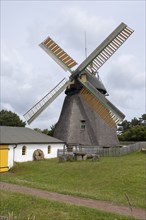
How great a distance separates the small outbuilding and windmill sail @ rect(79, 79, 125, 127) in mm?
5725

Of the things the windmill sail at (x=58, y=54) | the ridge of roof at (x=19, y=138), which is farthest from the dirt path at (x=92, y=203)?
the windmill sail at (x=58, y=54)

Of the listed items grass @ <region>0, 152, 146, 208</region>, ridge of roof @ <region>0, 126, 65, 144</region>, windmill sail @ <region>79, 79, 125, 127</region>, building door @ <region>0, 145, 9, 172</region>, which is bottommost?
grass @ <region>0, 152, 146, 208</region>

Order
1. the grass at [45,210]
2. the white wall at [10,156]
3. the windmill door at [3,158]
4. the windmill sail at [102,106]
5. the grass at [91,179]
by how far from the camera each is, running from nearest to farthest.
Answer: the grass at [45,210] → the grass at [91,179] → the windmill door at [3,158] → the white wall at [10,156] → the windmill sail at [102,106]

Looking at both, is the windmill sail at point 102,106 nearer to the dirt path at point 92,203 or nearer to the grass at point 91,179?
the grass at point 91,179

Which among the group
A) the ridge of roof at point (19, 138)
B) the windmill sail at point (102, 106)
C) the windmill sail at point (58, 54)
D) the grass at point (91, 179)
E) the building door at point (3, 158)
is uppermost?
the windmill sail at point (58, 54)

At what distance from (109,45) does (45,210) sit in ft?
78.4

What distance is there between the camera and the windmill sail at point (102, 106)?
1030 inches

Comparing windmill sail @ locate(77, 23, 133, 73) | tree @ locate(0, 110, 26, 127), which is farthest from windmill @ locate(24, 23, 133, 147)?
tree @ locate(0, 110, 26, 127)

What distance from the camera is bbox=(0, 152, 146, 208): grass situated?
12.0 meters

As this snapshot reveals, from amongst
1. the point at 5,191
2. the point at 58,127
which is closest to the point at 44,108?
the point at 58,127

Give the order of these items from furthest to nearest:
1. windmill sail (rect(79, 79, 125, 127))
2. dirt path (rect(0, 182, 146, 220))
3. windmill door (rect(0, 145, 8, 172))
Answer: windmill sail (rect(79, 79, 125, 127)) → windmill door (rect(0, 145, 8, 172)) → dirt path (rect(0, 182, 146, 220))

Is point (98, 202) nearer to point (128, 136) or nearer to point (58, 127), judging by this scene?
point (58, 127)

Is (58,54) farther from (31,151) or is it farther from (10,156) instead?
(10,156)

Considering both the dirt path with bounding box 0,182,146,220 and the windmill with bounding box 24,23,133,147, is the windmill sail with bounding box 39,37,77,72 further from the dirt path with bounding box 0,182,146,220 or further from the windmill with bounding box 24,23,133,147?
the dirt path with bounding box 0,182,146,220
